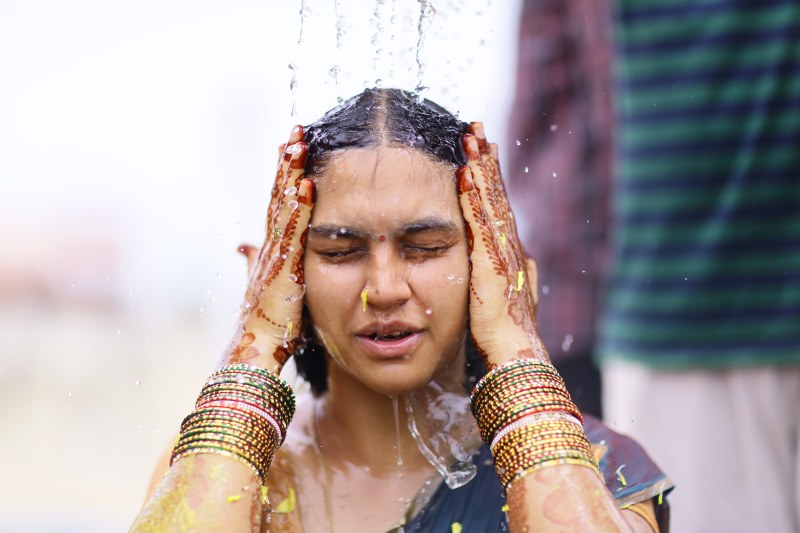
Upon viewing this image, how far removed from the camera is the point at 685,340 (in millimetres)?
4074

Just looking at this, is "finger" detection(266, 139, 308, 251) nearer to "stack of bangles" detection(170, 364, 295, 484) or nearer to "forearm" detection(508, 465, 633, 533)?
"stack of bangles" detection(170, 364, 295, 484)

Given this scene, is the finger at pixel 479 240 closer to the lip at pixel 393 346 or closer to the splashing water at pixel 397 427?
the lip at pixel 393 346

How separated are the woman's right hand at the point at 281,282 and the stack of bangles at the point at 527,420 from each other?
1.69 feet

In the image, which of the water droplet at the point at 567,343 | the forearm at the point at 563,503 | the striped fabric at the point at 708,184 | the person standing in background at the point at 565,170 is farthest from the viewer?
the water droplet at the point at 567,343

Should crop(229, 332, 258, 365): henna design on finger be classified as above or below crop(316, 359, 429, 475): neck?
above

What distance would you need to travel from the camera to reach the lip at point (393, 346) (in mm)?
2676

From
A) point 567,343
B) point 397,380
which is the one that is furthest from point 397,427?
point 567,343

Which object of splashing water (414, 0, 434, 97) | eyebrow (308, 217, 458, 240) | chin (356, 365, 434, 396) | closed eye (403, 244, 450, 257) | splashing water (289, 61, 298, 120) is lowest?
chin (356, 365, 434, 396)

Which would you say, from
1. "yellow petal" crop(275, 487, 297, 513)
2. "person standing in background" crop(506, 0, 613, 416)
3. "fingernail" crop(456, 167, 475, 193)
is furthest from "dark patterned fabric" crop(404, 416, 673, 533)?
"person standing in background" crop(506, 0, 613, 416)

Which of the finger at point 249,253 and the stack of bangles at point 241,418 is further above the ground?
the finger at point 249,253

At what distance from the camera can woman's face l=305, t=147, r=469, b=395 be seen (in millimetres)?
2662

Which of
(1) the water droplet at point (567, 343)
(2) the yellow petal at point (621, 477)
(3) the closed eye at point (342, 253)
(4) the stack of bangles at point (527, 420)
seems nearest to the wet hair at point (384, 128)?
(3) the closed eye at point (342, 253)

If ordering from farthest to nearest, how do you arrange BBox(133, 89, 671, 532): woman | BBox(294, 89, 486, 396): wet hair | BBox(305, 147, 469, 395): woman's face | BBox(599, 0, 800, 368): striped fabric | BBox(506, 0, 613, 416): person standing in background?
BBox(506, 0, 613, 416): person standing in background < BBox(599, 0, 800, 368): striped fabric < BBox(294, 89, 486, 396): wet hair < BBox(305, 147, 469, 395): woman's face < BBox(133, 89, 671, 532): woman

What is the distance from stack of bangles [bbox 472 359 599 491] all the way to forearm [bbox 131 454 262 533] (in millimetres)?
586
